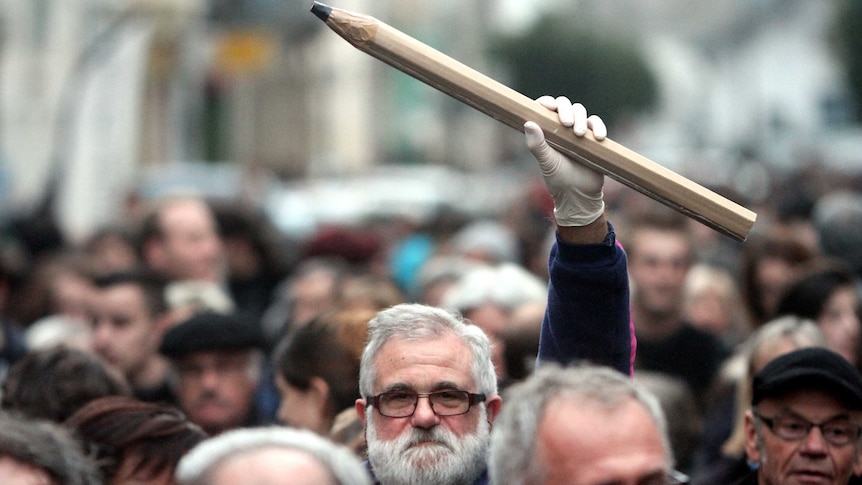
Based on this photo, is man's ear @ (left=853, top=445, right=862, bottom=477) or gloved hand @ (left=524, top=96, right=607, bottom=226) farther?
man's ear @ (left=853, top=445, right=862, bottom=477)

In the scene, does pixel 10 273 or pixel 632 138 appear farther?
pixel 632 138

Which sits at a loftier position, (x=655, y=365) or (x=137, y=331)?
(x=655, y=365)

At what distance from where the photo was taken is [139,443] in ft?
14.1

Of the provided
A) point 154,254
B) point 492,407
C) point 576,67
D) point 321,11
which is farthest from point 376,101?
point 321,11

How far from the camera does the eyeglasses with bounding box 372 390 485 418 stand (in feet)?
12.8

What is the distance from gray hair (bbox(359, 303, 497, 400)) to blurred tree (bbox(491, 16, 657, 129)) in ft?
201

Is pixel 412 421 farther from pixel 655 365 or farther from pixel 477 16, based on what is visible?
pixel 477 16

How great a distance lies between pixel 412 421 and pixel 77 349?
1970 mm

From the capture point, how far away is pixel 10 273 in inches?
360

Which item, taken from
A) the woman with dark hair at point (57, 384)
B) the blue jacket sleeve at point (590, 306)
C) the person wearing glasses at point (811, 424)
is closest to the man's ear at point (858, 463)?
the person wearing glasses at point (811, 424)

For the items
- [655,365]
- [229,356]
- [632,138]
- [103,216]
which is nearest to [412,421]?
[229,356]

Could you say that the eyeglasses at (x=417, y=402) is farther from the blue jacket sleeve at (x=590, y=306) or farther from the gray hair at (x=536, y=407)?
the gray hair at (x=536, y=407)

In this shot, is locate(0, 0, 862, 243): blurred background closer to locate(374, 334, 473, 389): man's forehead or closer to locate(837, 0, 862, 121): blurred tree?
locate(837, 0, 862, 121): blurred tree

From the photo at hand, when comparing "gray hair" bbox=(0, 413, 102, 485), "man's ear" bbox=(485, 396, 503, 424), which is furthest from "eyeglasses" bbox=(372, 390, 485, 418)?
"gray hair" bbox=(0, 413, 102, 485)
